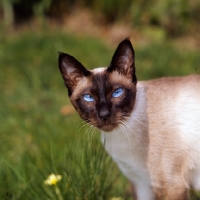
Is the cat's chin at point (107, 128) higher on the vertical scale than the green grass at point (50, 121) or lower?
higher

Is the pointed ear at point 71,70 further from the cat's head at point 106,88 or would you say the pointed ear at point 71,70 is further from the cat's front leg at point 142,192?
the cat's front leg at point 142,192

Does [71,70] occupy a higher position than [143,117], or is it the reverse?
[71,70]

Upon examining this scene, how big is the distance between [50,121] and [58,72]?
46.0 inches

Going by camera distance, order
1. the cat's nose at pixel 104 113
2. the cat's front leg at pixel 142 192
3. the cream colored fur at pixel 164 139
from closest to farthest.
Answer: the cat's nose at pixel 104 113 → the cream colored fur at pixel 164 139 → the cat's front leg at pixel 142 192

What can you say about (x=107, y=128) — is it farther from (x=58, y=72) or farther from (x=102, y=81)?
(x=58, y=72)

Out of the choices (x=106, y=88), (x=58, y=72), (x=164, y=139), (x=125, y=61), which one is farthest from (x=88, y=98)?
(x=58, y=72)

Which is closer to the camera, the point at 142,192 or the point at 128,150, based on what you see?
the point at 128,150

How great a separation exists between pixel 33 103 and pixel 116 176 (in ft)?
5.54

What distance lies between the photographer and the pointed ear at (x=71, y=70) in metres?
1.65

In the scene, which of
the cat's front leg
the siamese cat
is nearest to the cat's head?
the siamese cat

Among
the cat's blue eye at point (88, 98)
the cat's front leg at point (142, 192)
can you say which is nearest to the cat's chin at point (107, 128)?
the cat's blue eye at point (88, 98)

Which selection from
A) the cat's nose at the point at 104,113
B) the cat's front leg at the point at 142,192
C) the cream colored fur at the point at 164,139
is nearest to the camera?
the cat's nose at the point at 104,113

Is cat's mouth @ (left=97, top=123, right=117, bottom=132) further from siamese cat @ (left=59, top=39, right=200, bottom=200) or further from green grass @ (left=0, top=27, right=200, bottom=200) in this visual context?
green grass @ (left=0, top=27, right=200, bottom=200)

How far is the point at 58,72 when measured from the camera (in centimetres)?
421
